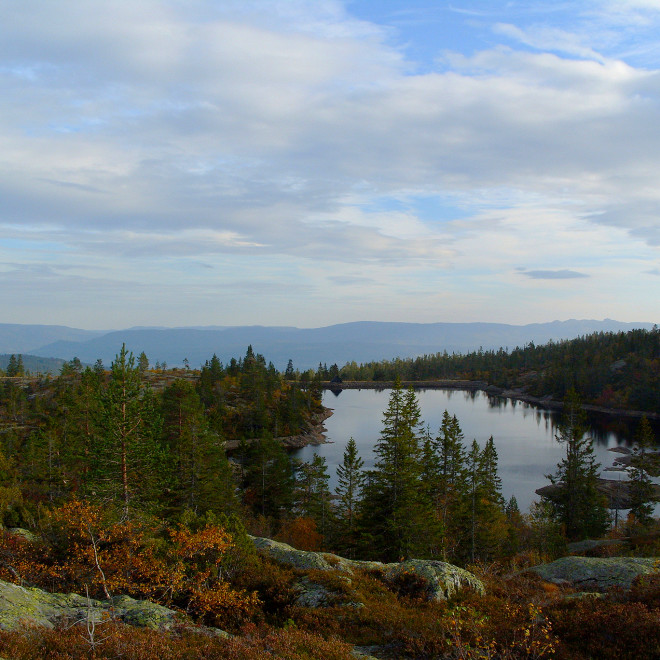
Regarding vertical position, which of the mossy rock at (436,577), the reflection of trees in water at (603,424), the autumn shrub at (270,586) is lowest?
the reflection of trees in water at (603,424)

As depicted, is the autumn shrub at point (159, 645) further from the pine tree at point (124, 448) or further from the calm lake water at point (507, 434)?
the calm lake water at point (507, 434)

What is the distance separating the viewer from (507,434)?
383 feet

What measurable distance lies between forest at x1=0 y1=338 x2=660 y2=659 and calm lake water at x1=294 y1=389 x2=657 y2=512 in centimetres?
2224

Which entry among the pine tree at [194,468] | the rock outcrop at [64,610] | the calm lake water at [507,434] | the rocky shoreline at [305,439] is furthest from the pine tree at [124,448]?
the rocky shoreline at [305,439]

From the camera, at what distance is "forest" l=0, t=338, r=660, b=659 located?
420 inches

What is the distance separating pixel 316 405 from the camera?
142 meters

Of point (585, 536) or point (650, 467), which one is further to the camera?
point (650, 467)

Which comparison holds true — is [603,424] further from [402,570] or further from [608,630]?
[608,630]

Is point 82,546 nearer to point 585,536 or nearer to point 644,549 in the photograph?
point 644,549

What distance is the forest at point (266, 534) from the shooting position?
10680 millimetres

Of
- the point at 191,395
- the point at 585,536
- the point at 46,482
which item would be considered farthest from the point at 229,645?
the point at 585,536

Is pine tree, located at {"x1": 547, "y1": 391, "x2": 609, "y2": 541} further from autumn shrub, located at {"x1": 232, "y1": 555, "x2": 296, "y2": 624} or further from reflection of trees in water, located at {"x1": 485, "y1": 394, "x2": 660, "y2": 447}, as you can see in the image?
reflection of trees in water, located at {"x1": 485, "y1": 394, "x2": 660, "y2": 447}

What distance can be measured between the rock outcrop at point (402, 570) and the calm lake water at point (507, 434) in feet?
180

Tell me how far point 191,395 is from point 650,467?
47866mm
